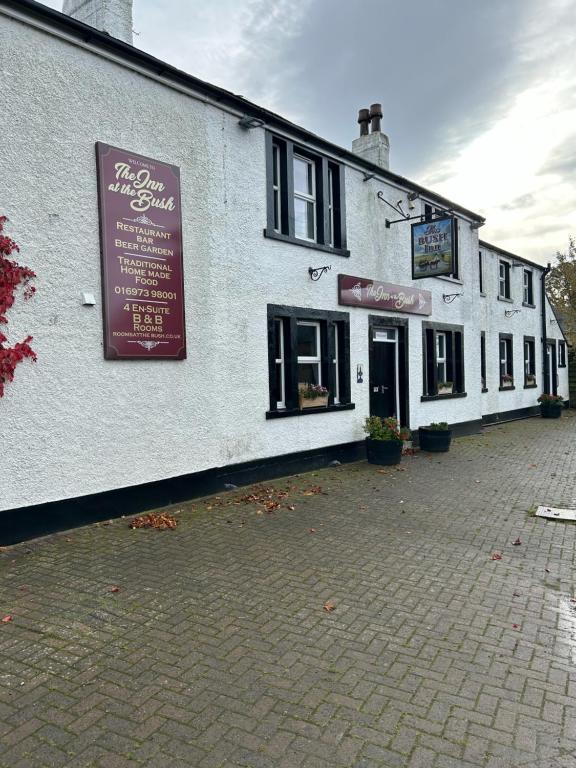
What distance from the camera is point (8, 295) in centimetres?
561

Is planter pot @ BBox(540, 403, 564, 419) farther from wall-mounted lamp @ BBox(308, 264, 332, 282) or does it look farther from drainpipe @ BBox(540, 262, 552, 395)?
wall-mounted lamp @ BBox(308, 264, 332, 282)

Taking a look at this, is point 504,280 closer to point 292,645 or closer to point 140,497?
point 140,497

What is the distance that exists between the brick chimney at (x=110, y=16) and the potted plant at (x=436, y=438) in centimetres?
935

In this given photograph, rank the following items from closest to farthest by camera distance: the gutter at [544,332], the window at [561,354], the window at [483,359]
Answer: the window at [483,359]
the gutter at [544,332]
the window at [561,354]

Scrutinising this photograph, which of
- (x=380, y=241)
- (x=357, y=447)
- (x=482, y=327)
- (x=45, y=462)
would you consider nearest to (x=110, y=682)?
(x=45, y=462)

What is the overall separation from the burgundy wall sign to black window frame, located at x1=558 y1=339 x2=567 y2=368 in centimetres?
1444

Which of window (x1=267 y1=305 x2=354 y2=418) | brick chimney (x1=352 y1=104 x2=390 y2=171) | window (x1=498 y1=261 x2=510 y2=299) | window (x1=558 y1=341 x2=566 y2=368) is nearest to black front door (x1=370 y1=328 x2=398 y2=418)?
window (x1=267 y1=305 x2=354 y2=418)

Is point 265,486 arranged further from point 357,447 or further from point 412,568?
point 412,568

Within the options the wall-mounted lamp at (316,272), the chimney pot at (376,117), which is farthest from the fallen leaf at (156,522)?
the chimney pot at (376,117)

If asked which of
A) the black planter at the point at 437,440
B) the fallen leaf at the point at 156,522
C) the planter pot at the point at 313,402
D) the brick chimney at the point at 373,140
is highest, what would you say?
the brick chimney at the point at 373,140

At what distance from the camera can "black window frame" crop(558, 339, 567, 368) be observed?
2472cm

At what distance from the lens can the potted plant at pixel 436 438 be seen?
12133mm

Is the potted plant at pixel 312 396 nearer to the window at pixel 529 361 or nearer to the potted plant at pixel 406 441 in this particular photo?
the potted plant at pixel 406 441

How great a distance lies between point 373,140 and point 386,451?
8.06 m
